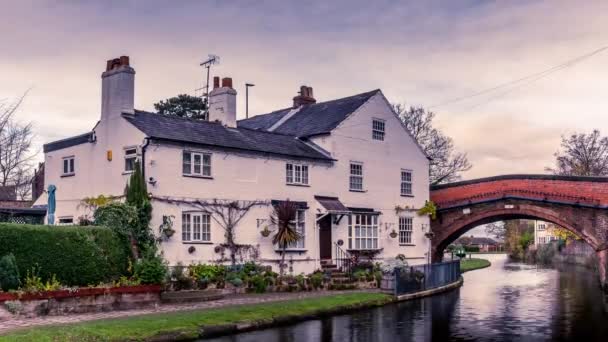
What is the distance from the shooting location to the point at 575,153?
206ft

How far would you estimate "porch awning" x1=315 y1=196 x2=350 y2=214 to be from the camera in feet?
102

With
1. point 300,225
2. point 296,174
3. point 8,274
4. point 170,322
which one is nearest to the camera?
point 170,322

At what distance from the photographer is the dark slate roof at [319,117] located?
3406 cm

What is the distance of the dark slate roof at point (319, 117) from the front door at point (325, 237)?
4.43m

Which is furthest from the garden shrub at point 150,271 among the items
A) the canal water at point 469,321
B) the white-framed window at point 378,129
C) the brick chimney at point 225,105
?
the white-framed window at point 378,129

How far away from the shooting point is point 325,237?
3194 centimetres

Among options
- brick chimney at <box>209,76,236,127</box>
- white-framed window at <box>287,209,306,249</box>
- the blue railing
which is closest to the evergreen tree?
brick chimney at <box>209,76,236,127</box>

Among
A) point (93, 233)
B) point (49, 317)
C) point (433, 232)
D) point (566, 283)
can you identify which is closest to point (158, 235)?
point (93, 233)

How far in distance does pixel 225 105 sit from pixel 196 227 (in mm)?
7269

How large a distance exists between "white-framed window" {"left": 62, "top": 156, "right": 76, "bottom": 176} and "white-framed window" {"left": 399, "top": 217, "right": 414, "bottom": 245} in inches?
678

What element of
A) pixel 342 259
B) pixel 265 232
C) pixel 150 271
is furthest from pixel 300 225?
pixel 150 271

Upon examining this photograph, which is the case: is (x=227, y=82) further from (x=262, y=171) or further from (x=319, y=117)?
(x=319, y=117)

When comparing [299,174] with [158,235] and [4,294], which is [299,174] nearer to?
[158,235]

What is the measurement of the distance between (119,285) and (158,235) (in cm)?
381
